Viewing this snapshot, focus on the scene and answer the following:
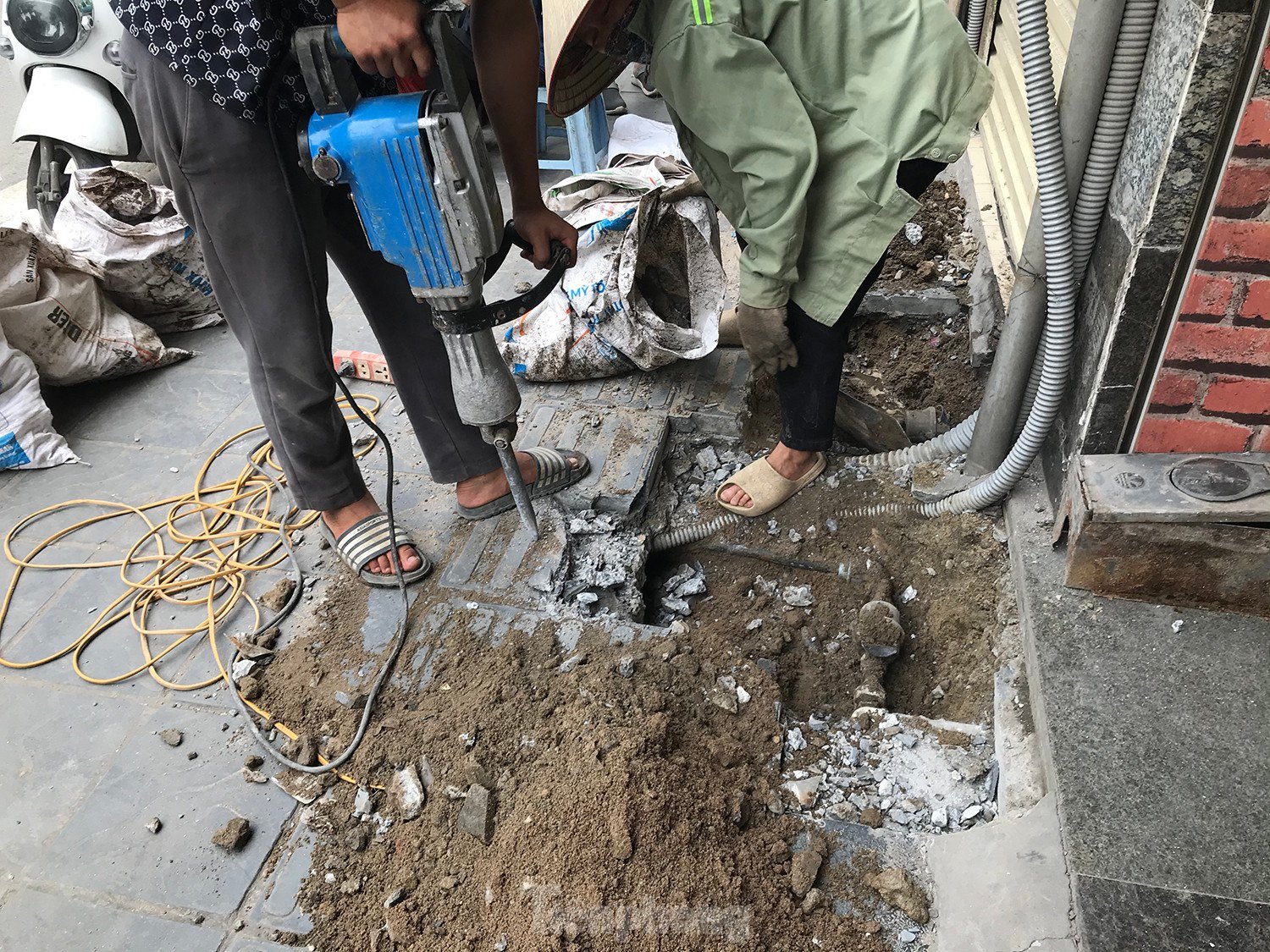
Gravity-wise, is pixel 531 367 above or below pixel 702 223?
below

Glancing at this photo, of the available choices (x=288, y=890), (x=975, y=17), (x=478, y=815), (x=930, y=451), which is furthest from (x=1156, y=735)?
(x=975, y=17)

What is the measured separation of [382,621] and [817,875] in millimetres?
1344

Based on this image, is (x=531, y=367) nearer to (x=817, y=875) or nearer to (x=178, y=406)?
(x=178, y=406)

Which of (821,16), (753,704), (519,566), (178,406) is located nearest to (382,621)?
(519,566)

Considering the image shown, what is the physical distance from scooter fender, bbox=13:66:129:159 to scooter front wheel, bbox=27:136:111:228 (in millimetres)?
50

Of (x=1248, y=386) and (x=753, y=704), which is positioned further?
(x=753, y=704)

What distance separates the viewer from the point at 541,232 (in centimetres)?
209

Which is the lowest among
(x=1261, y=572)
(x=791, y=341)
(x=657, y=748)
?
(x=657, y=748)

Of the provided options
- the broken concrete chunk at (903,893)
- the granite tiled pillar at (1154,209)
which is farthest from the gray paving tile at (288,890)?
the granite tiled pillar at (1154,209)

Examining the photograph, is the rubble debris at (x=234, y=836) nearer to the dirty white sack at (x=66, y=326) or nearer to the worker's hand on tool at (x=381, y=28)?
the worker's hand on tool at (x=381, y=28)

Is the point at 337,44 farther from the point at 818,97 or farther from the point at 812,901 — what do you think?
the point at 812,901

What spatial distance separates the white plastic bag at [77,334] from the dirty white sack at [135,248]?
3.9 inches

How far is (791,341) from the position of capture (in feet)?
7.82

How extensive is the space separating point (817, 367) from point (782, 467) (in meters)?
0.40
